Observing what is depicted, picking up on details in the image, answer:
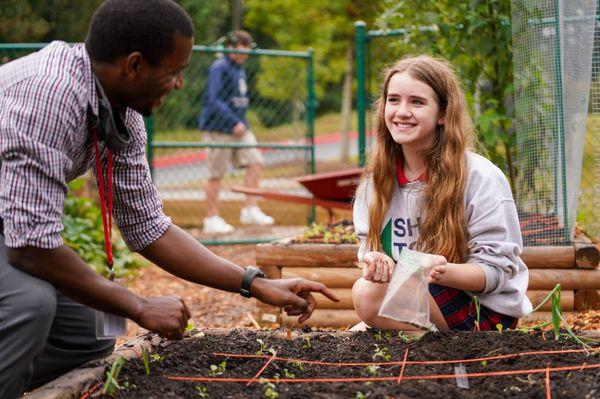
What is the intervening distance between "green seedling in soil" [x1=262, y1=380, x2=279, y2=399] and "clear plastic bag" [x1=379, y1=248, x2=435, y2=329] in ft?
1.99

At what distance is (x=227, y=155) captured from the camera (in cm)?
909

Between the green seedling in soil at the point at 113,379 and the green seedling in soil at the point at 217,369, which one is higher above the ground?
the green seedling in soil at the point at 113,379

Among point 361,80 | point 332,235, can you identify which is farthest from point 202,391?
point 361,80

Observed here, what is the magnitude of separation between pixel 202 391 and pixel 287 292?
450mm

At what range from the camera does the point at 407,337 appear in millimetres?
3312

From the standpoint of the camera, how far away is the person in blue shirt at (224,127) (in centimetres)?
901

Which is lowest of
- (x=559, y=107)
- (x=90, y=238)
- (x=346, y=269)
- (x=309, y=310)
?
(x=90, y=238)

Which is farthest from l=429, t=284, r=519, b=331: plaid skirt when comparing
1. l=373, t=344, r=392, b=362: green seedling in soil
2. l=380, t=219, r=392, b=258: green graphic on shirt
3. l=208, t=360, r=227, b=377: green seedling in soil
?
l=208, t=360, r=227, b=377: green seedling in soil

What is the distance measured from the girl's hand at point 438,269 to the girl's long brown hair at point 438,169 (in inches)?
7.7

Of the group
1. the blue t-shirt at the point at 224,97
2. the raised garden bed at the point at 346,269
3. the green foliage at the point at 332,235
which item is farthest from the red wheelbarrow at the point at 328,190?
the blue t-shirt at the point at 224,97

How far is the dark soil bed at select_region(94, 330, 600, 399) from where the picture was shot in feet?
8.79

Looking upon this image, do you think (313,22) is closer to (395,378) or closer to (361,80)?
(361,80)

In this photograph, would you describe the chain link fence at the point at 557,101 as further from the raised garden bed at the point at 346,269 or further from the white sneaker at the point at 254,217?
the white sneaker at the point at 254,217

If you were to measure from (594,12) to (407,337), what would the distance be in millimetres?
2165
